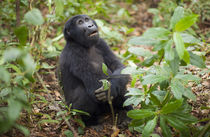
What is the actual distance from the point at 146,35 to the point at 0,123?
1655 millimetres

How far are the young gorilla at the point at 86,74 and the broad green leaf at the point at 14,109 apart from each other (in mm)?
1904

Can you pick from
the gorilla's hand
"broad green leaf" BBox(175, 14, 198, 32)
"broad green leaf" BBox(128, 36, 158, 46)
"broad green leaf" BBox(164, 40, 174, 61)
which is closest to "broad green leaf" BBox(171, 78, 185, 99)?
"broad green leaf" BBox(164, 40, 174, 61)

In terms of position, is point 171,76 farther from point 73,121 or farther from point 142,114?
point 73,121

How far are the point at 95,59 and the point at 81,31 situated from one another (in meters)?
0.63

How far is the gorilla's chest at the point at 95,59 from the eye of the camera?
160 inches

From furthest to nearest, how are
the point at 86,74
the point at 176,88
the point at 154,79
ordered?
the point at 86,74, the point at 154,79, the point at 176,88

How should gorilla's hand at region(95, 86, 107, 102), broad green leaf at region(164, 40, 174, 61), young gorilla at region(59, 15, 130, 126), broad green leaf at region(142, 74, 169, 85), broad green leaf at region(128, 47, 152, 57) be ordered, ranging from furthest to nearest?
young gorilla at region(59, 15, 130, 126)
gorilla's hand at region(95, 86, 107, 102)
broad green leaf at region(128, 47, 152, 57)
broad green leaf at region(142, 74, 169, 85)
broad green leaf at region(164, 40, 174, 61)

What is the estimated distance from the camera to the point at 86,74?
3803 mm

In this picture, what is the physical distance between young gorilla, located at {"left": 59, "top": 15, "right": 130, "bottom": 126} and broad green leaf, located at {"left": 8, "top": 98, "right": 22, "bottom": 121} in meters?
1.90

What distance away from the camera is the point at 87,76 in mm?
3801

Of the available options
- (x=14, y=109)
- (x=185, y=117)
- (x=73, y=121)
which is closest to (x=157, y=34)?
(x=185, y=117)

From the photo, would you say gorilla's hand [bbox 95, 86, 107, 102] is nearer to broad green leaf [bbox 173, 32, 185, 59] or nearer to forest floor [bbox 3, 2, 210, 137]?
forest floor [bbox 3, 2, 210, 137]

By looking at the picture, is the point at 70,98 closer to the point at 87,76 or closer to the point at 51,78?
the point at 87,76

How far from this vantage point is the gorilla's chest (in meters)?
4.06
